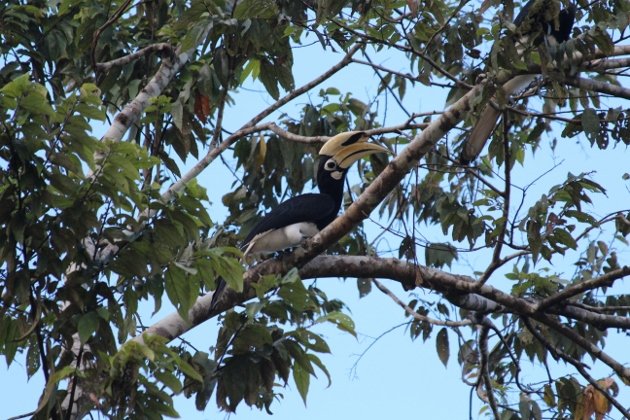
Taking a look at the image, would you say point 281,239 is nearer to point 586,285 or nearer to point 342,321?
point 586,285

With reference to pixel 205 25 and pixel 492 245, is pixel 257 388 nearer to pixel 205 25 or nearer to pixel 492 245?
pixel 492 245

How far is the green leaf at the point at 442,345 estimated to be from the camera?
4.98 meters

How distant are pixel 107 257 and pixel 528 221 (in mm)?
1596

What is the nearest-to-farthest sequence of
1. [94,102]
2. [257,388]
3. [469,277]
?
[94,102], [257,388], [469,277]

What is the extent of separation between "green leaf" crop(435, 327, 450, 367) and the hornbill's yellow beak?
40.3 inches

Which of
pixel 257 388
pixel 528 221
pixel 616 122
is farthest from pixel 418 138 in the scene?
pixel 257 388

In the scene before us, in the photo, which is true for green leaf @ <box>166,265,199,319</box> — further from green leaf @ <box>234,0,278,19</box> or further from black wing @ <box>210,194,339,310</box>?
black wing @ <box>210,194,339,310</box>

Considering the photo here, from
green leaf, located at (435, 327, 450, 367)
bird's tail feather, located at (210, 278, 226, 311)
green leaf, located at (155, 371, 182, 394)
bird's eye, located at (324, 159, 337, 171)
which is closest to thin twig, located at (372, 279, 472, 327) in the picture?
green leaf, located at (435, 327, 450, 367)

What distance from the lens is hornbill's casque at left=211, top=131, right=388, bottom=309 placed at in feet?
15.9

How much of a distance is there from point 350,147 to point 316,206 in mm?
358

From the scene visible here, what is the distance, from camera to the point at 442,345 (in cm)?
503

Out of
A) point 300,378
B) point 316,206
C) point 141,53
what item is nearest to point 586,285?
point 300,378

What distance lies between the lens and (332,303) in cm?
602

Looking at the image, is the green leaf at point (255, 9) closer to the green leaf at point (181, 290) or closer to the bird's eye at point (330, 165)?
the green leaf at point (181, 290)
